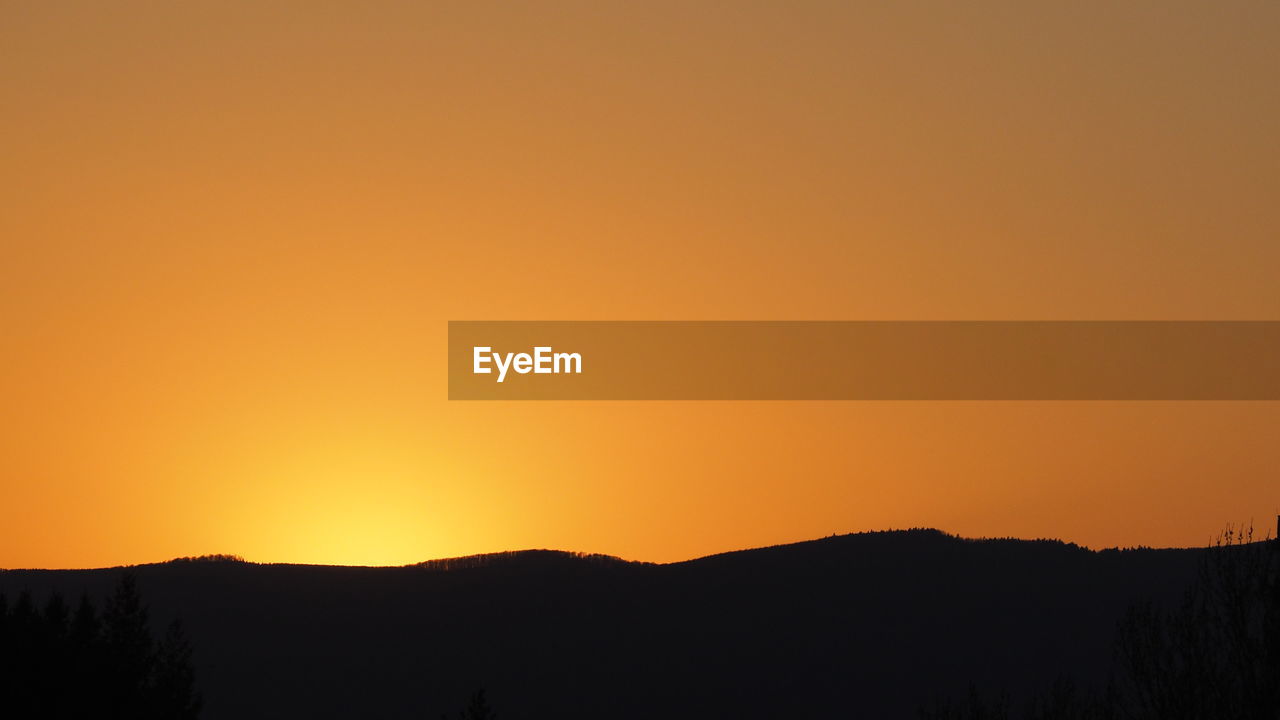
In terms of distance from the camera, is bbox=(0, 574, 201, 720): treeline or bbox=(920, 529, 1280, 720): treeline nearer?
bbox=(920, 529, 1280, 720): treeline

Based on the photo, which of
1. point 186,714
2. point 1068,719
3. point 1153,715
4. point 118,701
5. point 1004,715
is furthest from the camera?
point 186,714

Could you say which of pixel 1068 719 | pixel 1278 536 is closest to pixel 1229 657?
pixel 1278 536

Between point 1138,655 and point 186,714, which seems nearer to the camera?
point 1138,655

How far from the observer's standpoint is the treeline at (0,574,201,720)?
51594 millimetres

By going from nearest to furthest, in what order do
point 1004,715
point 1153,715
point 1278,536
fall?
point 1278,536 → point 1153,715 → point 1004,715

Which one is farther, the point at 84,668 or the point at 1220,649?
the point at 84,668

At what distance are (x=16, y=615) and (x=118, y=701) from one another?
19.6 feet

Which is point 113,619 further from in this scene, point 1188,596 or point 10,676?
point 1188,596

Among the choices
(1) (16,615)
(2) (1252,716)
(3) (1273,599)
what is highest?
(1) (16,615)

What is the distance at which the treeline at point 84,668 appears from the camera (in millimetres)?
51594

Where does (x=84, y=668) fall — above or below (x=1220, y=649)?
above

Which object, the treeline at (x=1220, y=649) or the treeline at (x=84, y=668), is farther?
the treeline at (x=84, y=668)

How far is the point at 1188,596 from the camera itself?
4006cm

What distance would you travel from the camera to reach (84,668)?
54656 mm
